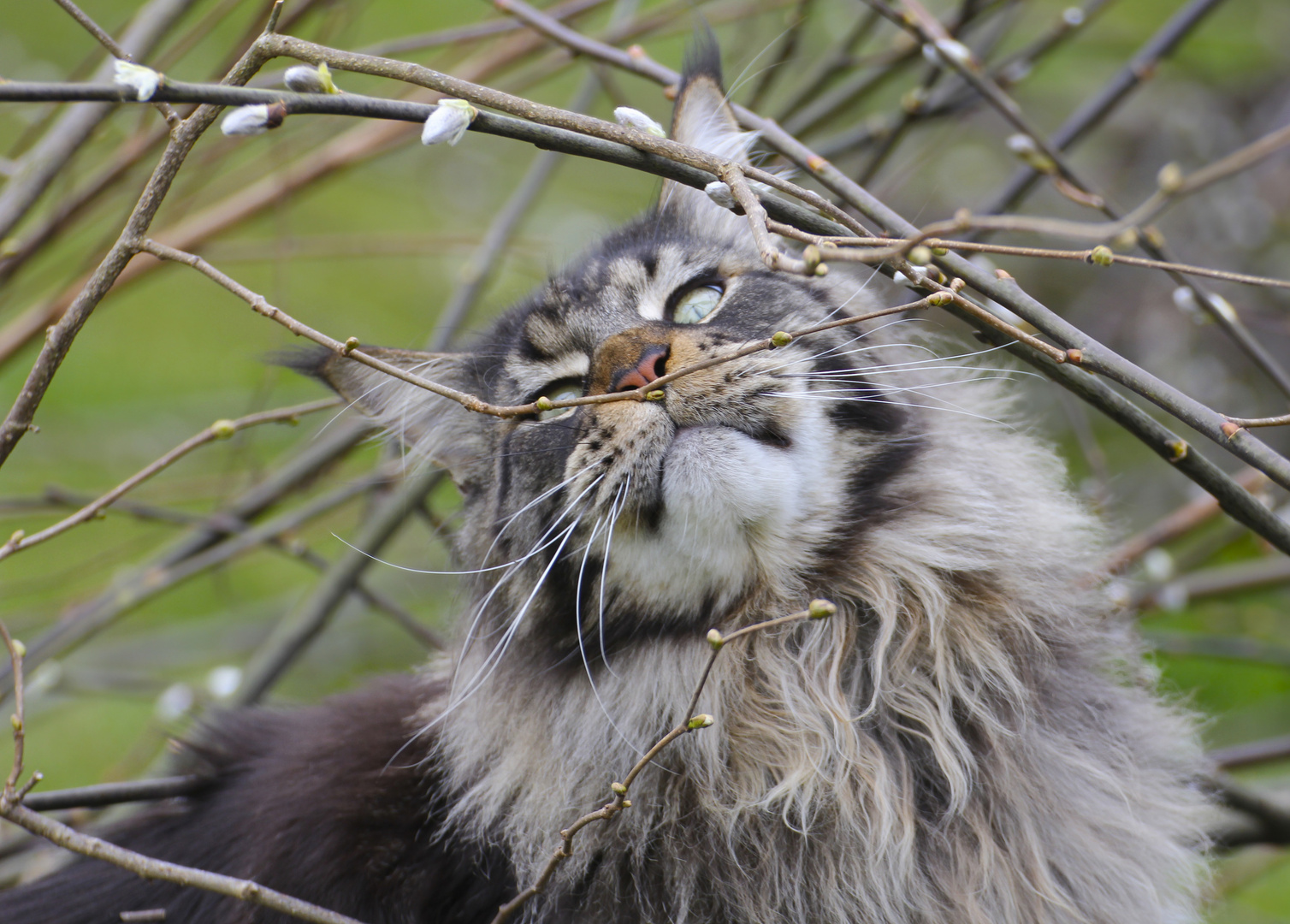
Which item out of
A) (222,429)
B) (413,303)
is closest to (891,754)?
(222,429)

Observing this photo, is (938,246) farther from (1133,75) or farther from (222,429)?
(1133,75)

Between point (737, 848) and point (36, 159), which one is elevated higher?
point (36, 159)

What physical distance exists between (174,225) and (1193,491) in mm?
4643

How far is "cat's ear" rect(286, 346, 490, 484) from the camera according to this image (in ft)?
7.14

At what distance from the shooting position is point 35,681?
274 cm

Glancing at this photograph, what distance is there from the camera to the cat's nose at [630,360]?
1.94 meters

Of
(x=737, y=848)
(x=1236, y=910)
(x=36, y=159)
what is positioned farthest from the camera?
(x=1236, y=910)

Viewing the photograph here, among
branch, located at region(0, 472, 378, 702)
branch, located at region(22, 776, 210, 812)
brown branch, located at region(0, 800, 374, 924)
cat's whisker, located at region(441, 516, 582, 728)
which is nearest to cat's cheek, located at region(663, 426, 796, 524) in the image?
cat's whisker, located at region(441, 516, 582, 728)

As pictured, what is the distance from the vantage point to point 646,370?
6.36ft

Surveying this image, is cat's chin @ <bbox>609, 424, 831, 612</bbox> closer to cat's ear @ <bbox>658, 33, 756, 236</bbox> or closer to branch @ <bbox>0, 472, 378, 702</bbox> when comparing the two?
cat's ear @ <bbox>658, 33, 756, 236</bbox>

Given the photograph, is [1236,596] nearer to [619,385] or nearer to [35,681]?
[619,385]

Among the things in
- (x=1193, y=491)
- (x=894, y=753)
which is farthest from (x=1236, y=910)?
(x=894, y=753)

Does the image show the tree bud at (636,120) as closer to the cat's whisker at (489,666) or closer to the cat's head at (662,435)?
the cat's head at (662,435)

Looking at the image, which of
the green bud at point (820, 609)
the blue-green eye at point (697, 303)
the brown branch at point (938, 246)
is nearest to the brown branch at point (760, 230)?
the brown branch at point (938, 246)
